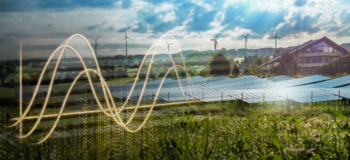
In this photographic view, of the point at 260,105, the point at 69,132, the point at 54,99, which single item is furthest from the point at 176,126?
the point at 54,99

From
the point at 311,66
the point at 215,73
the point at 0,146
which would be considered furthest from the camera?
the point at 215,73

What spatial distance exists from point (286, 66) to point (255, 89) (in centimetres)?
310

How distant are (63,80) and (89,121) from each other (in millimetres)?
4383

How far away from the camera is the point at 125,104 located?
549cm

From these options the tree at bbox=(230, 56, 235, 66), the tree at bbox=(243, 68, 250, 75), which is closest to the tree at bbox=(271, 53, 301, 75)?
the tree at bbox=(243, 68, 250, 75)

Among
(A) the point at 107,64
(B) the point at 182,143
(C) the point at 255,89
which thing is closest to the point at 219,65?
(C) the point at 255,89

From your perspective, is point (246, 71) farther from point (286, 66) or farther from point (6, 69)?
point (6, 69)

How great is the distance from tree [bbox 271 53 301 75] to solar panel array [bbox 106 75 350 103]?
19.2 inches

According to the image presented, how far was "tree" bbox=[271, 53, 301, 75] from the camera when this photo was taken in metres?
12.3

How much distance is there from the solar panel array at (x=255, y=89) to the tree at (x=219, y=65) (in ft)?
3.21

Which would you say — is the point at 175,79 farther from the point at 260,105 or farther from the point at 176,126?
the point at 176,126

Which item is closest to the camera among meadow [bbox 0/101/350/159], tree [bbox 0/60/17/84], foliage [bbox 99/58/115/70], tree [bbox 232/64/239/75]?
meadow [bbox 0/101/350/159]

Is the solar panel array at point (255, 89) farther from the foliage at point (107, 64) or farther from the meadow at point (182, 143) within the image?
the meadow at point (182, 143)

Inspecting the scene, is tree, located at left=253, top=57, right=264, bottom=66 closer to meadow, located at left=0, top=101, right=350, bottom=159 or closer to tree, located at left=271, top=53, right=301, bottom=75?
tree, located at left=271, top=53, right=301, bottom=75
